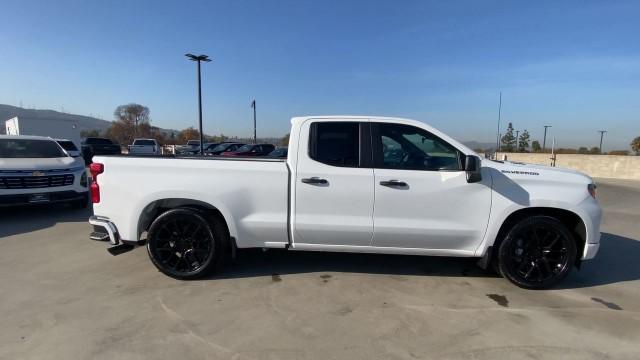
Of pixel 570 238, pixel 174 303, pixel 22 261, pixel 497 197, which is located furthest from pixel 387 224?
pixel 22 261

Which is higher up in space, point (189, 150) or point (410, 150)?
point (410, 150)

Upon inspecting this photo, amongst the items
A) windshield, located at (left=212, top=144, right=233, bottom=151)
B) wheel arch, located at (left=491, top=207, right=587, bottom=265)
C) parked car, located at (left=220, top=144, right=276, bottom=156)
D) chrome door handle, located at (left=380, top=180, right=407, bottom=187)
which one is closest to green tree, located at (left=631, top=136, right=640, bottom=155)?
parked car, located at (left=220, top=144, right=276, bottom=156)

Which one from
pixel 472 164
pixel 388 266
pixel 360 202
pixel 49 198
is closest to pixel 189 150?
pixel 49 198

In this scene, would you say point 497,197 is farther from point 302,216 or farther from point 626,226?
point 626,226

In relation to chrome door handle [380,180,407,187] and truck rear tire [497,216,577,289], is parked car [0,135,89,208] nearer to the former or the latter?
chrome door handle [380,180,407,187]

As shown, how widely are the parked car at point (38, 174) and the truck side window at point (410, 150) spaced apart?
6777 millimetres

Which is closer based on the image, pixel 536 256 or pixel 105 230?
pixel 536 256

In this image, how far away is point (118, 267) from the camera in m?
4.39

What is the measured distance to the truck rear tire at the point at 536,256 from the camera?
388 cm

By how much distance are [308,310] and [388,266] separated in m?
1.55

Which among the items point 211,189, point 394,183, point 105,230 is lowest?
point 105,230

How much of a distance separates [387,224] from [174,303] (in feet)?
7.61

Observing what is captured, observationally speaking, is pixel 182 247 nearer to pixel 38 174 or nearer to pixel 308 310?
pixel 308 310

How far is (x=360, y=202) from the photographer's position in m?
3.84
